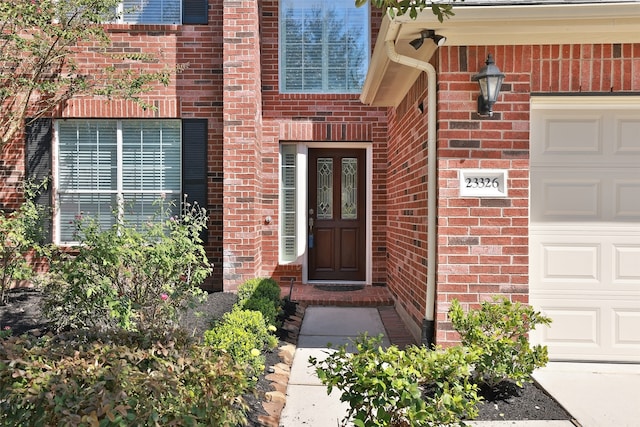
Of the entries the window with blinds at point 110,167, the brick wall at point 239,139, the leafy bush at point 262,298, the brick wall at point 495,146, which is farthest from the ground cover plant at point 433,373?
the window with blinds at point 110,167

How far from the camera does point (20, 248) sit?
488 cm

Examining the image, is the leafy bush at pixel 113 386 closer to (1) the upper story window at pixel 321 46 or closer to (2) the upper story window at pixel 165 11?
(1) the upper story window at pixel 321 46

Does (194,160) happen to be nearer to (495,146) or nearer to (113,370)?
(495,146)

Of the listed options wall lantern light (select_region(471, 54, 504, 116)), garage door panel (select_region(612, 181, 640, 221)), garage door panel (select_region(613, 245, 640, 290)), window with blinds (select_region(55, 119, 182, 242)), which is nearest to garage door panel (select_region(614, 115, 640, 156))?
garage door panel (select_region(612, 181, 640, 221))

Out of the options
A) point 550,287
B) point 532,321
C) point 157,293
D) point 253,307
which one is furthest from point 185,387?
point 550,287

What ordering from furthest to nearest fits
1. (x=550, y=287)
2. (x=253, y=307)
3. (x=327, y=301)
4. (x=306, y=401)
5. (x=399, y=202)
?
(x=327, y=301), (x=399, y=202), (x=253, y=307), (x=550, y=287), (x=306, y=401)

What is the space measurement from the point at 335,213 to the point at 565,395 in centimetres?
427

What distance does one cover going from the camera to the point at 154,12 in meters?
6.23

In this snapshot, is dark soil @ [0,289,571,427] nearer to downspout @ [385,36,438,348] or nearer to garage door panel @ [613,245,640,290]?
downspout @ [385,36,438,348]

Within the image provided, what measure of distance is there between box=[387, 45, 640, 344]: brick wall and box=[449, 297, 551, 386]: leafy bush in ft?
1.34

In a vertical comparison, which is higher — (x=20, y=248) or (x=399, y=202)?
(x=399, y=202)

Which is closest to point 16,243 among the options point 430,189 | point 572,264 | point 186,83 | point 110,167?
point 110,167

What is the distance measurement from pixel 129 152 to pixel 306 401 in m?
4.69

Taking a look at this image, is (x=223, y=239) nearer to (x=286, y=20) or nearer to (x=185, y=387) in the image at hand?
(x=286, y=20)
